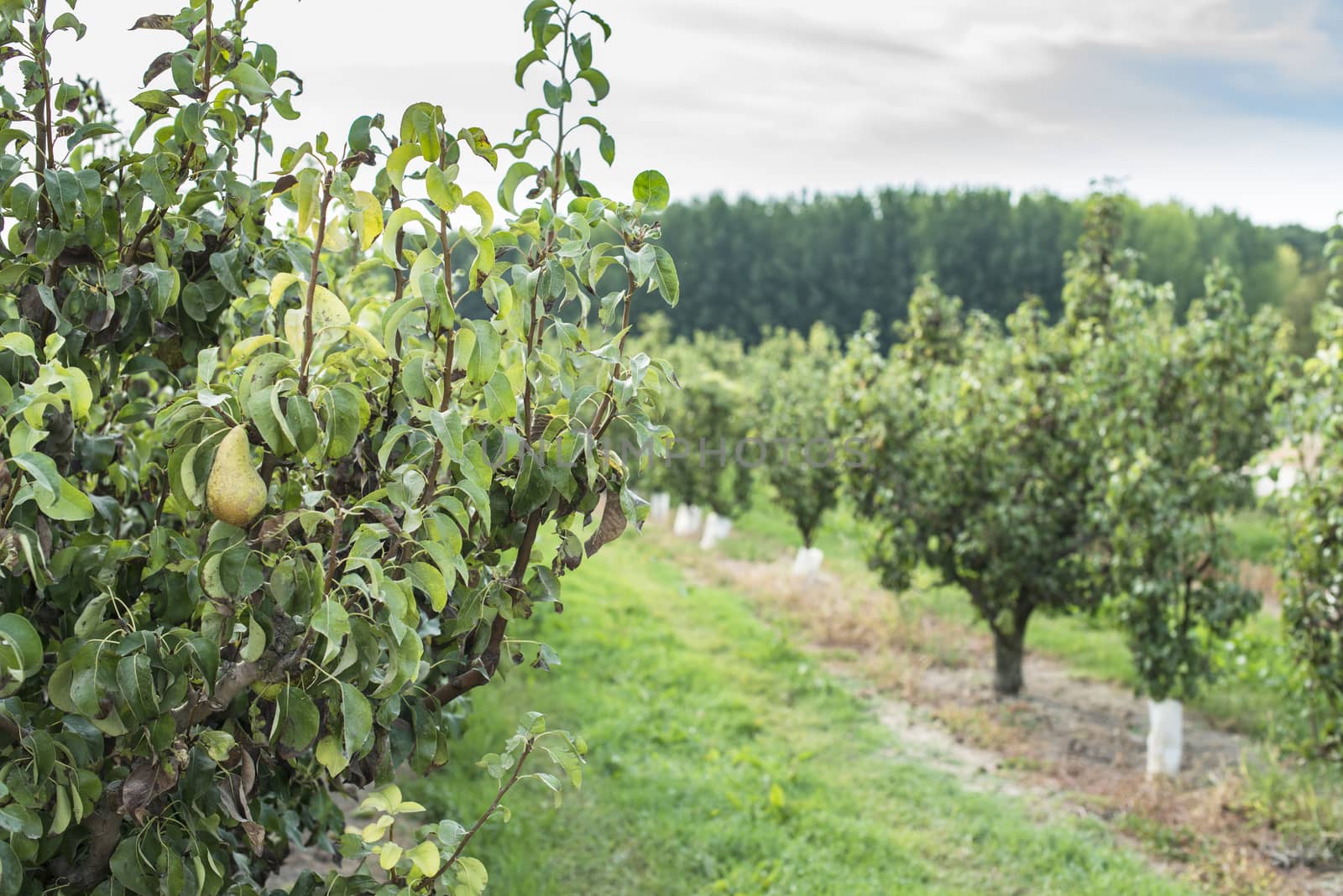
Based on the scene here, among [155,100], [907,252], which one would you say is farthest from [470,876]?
[907,252]

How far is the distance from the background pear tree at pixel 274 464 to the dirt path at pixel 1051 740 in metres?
4.86

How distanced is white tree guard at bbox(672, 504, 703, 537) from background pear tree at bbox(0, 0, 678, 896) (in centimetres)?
1552

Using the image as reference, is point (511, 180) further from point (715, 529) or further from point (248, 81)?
point (715, 529)

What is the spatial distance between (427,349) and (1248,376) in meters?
8.07

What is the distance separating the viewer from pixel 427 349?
5.00ft

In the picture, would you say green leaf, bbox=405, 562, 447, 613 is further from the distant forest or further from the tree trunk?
the distant forest

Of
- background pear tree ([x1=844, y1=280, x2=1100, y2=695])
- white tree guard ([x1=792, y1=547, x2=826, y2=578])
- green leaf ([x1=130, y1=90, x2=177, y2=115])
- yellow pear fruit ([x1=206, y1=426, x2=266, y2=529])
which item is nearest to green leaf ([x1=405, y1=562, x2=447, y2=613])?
yellow pear fruit ([x1=206, y1=426, x2=266, y2=529])

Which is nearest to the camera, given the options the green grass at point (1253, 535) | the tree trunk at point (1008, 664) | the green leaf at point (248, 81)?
the green leaf at point (248, 81)

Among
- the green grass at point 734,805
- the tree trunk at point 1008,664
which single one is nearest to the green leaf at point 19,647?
Answer: the green grass at point 734,805

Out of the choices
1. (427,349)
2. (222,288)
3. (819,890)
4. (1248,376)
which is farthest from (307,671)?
(1248,376)

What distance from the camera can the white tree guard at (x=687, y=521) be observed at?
17.5 m

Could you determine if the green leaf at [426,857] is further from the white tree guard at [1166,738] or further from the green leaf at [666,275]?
the white tree guard at [1166,738]

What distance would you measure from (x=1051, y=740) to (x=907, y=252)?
48.3 metres

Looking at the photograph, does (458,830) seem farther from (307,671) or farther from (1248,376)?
(1248,376)
